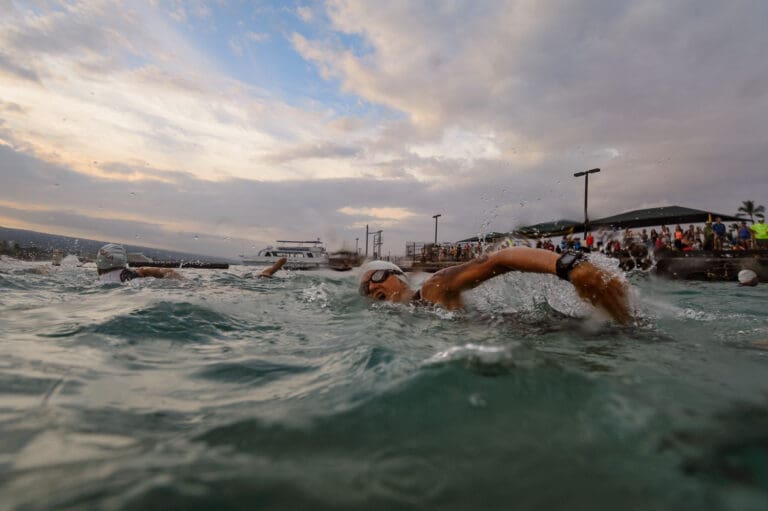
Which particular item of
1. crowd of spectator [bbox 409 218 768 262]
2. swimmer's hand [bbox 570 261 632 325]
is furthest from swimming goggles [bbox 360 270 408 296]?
crowd of spectator [bbox 409 218 768 262]

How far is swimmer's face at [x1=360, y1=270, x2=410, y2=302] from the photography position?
5330 mm

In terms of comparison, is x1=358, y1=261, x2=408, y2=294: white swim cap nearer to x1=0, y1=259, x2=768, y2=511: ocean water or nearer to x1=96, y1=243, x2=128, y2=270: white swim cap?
x1=0, y1=259, x2=768, y2=511: ocean water

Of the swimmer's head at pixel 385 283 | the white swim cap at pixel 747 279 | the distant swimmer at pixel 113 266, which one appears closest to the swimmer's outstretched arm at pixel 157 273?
the distant swimmer at pixel 113 266

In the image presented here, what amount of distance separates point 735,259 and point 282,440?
60.8 feet

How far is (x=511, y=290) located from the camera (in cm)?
586

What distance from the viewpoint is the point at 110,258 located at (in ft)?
26.5

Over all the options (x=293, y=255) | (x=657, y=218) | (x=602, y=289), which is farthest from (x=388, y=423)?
(x=293, y=255)

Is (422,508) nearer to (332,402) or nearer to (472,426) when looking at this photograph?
(472,426)

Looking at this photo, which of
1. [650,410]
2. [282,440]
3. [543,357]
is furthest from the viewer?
[543,357]

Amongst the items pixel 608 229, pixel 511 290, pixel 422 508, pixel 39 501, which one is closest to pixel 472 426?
pixel 422 508

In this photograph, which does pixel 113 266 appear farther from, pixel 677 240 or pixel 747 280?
pixel 677 240

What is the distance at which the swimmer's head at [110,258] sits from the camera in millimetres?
8047

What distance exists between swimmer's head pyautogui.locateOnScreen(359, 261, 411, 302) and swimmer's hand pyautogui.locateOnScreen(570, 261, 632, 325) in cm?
236

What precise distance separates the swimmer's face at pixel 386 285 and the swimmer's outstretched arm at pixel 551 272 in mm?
1515
